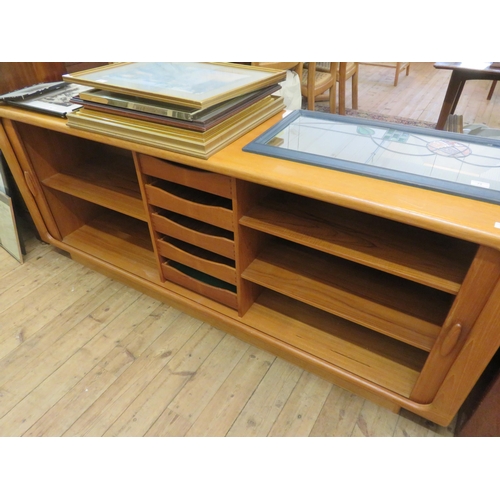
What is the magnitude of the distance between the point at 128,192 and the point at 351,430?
1.13m

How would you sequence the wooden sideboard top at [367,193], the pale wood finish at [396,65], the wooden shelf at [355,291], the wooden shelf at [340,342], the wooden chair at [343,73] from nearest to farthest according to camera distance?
the wooden sideboard top at [367,193] → the wooden shelf at [355,291] → the wooden shelf at [340,342] → the wooden chair at [343,73] → the pale wood finish at [396,65]

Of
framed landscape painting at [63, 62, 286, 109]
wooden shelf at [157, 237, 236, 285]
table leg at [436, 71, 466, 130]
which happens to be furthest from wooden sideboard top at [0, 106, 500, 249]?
table leg at [436, 71, 466, 130]

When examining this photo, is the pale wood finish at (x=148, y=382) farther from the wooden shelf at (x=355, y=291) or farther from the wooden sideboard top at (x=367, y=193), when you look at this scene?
the wooden sideboard top at (x=367, y=193)

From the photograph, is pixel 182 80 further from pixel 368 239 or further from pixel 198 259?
pixel 368 239

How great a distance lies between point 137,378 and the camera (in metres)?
1.28

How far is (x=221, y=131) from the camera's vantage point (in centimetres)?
96

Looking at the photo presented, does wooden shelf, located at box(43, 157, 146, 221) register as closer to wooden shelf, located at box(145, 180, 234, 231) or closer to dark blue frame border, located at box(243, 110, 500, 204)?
wooden shelf, located at box(145, 180, 234, 231)

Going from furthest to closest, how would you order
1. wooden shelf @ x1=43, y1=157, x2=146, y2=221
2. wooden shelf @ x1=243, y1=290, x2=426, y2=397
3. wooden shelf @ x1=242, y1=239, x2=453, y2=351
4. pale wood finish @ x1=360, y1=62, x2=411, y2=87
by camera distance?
pale wood finish @ x1=360, y1=62, x2=411, y2=87 → wooden shelf @ x1=43, y1=157, x2=146, y2=221 → wooden shelf @ x1=243, y1=290, x2=426, y2=397 → wooden shelf @ x1=242, y1=239, x2=453, y2=351

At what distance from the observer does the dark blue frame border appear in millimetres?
775

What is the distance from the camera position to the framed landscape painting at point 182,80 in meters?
0.91

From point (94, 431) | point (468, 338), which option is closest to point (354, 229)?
point (468, 338)

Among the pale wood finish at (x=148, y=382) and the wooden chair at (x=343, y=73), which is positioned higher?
the wooden chair at (x=343, y=73)

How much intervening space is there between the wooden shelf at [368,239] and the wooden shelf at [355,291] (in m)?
0.19

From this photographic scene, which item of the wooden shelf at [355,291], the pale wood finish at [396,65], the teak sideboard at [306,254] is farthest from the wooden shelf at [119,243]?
the pale wood finish at [396,65]
